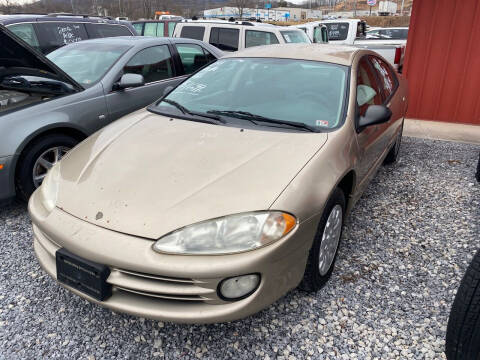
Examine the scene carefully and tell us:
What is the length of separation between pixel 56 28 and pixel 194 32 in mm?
3293

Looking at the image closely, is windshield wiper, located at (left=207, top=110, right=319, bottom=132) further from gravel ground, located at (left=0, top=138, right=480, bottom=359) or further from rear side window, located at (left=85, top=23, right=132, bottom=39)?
rear side window, located at (left=85, top=23, right=132, bottom=39)

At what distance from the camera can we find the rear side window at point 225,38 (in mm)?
8664

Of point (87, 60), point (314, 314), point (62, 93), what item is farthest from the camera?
point (87, 60)

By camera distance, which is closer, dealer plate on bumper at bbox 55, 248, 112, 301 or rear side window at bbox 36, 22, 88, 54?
dealer plate on bumper at bbox 55, 248, 112, 301

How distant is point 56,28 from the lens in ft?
22.3

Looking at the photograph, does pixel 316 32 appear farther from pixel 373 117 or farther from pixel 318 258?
pixel 318 258

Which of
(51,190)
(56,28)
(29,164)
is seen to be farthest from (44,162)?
(56,28)

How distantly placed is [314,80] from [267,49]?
732 millimetres

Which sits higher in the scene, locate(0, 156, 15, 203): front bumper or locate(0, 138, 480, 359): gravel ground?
locate(0, 156, 15, 203): front bumper

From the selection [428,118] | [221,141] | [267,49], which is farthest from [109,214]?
[428,118]

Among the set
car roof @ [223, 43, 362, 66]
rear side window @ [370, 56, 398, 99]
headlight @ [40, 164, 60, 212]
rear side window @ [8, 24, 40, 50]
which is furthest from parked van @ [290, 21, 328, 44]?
headlight @ [40, 164, 60, 212]

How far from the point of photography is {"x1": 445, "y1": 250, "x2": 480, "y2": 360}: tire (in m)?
1.57

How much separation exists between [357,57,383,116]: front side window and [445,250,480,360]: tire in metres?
1.49

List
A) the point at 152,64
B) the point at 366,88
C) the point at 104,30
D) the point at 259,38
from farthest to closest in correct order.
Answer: the point at 259,38 < the point at 104,30 < the point at 152,64 < the point at 366,88
